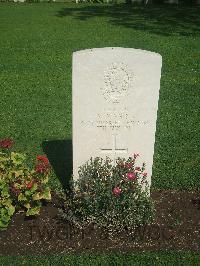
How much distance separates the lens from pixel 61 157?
7.06 metres

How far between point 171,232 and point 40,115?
175 inches

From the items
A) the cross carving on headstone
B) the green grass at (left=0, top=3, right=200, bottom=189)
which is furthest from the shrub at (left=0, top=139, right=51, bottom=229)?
the green grass at (left=0, top=3, right=200, bottom=189)

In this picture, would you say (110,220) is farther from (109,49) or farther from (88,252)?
(109,49)

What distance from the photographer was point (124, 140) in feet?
17.3

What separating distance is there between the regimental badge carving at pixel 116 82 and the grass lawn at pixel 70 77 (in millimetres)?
1832

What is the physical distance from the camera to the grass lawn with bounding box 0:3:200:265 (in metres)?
7.05

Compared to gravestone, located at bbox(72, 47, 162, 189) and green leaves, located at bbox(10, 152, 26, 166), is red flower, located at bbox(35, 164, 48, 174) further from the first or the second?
gravestone, located at bbox(72, 47, 162, 189)

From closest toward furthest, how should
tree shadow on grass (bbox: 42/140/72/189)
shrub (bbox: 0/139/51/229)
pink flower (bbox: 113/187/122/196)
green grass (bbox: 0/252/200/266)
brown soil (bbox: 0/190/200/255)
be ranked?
green grass (bbox: 0/252/200/266)
pink flower (bbox: 113/187/122/196)
brown soil (bbox: 0/190/200/255)
shrub (bbox: 0/139/51/229)
tree shadow on grass (bbox: 42/140/72/189)

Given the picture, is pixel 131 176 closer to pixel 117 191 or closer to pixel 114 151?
pixel 117 191

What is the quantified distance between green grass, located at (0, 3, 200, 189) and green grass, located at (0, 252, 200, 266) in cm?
156

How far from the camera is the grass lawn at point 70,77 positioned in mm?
7047

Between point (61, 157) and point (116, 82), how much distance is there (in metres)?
2.50

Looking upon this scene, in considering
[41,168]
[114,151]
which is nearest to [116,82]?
[114,151]

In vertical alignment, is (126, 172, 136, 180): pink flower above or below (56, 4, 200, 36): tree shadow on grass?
below
